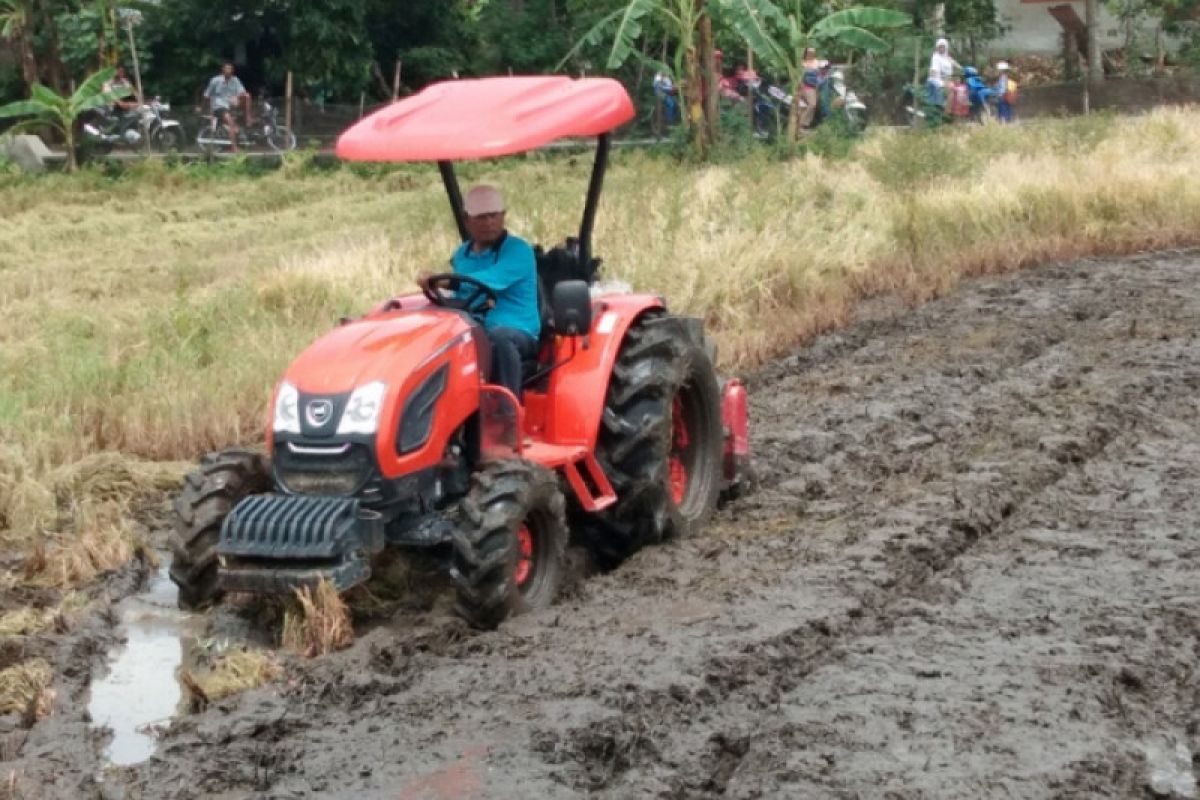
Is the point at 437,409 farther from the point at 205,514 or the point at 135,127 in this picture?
the point at 135,127

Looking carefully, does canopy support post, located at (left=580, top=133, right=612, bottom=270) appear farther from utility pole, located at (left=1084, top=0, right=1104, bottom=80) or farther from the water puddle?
utility pole, located at (left=1084, top=0, right=1104, bottom=80)

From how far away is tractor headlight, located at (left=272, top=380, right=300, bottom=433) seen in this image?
7.27 meters

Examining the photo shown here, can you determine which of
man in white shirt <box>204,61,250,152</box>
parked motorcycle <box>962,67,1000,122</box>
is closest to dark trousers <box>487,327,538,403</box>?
parked motorcycle <box>962,67,1000,122</box>

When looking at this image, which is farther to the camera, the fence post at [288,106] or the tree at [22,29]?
the fence post at [288,106]

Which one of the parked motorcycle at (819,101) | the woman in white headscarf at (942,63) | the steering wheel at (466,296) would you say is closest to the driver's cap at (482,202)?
the steering wheel at (466,296)

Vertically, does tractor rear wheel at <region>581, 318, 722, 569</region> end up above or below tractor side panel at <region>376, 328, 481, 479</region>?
below

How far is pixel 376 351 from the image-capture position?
7.34 meters

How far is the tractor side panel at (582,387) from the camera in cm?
800

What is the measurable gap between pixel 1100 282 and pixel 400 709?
1059cm

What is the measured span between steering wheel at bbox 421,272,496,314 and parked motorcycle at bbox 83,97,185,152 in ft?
81.1

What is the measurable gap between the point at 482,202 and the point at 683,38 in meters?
16.1

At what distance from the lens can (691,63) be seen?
24219 millimetres

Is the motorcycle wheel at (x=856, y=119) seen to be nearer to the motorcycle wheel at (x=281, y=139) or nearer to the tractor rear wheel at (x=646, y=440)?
the motorcycle wheel at (x=281, y=139)

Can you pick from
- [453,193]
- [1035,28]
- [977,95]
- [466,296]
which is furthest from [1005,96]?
[466,296]
